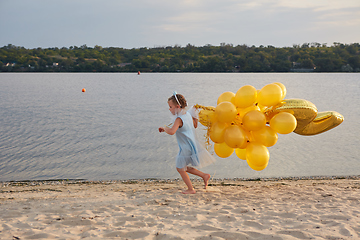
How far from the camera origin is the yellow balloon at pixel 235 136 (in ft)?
16.1

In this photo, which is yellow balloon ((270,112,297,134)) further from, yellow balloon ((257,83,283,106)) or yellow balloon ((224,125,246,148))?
yellow balloon ((224,125,246,148))

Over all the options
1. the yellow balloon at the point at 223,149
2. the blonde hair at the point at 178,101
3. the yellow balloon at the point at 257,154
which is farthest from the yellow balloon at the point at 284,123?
the blonde hair at the point at 178,101

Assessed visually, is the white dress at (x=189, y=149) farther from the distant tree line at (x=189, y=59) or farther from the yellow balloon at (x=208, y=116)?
the distant tree line at (x=189, y=59)

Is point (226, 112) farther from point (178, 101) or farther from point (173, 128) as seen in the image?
point (173, 128)

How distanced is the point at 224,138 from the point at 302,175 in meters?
3.89

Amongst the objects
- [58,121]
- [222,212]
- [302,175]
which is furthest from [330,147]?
[58,121]

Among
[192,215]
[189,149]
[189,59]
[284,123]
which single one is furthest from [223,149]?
[189,59]

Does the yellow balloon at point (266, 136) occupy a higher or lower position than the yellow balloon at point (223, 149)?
higher

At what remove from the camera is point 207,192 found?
5332 mm

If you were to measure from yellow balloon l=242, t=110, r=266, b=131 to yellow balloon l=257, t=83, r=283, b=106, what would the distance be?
24cm

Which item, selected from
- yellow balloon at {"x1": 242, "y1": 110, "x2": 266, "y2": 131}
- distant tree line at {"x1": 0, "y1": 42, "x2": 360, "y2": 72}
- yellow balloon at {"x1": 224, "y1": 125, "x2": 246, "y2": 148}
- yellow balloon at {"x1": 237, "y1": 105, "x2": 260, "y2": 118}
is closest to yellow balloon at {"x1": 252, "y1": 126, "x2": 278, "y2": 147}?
yellow balloon at {"x1": 242, "y1": 110, "x2": 266, "y2": 131}

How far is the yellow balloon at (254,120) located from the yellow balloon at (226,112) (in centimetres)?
20

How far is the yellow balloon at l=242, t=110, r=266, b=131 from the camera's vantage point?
4918mm

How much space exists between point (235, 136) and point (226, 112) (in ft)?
1.23
